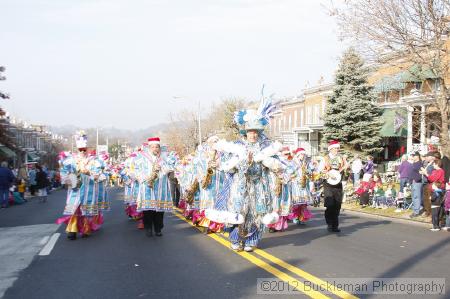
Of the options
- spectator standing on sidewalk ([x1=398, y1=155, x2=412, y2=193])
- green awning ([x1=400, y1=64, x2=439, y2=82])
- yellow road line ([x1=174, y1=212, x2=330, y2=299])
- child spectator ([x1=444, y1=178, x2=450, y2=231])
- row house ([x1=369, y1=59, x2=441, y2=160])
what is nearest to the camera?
yellow road line ([x1=174, y1=212, x2=330, y2=299])

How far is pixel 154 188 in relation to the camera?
36.9 ft

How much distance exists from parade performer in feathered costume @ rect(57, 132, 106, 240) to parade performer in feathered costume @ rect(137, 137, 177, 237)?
3.31ft

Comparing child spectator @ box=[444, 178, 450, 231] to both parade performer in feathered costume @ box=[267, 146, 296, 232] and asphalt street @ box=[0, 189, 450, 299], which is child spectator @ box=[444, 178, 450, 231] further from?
parade performer in feathered costume @ box=[267, 146, 296, 232]

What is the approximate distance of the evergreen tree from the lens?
3559 cm

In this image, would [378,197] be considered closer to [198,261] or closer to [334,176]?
[334,176]

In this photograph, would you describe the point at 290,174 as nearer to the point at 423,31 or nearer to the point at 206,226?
the point at 206,226

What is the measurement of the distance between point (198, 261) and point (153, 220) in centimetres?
333

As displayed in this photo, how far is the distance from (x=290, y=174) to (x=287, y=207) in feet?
8.28

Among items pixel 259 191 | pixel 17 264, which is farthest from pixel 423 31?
pixel 17 264

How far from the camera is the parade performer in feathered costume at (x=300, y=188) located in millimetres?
13023

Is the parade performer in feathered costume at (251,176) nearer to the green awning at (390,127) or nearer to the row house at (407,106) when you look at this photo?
the row house at (407,106)

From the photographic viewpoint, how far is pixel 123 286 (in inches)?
268

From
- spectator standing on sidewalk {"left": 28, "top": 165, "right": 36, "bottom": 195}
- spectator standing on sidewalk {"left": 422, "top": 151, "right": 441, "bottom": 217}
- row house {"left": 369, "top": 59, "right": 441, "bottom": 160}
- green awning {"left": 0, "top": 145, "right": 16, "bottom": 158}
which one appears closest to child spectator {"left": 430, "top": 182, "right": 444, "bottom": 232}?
spectator standing on sidewalk {"left": 422, "top": 151, "right": 441, "bottom": 217}

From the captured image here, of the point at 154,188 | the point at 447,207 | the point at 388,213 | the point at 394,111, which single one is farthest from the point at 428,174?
the point at 394,111
